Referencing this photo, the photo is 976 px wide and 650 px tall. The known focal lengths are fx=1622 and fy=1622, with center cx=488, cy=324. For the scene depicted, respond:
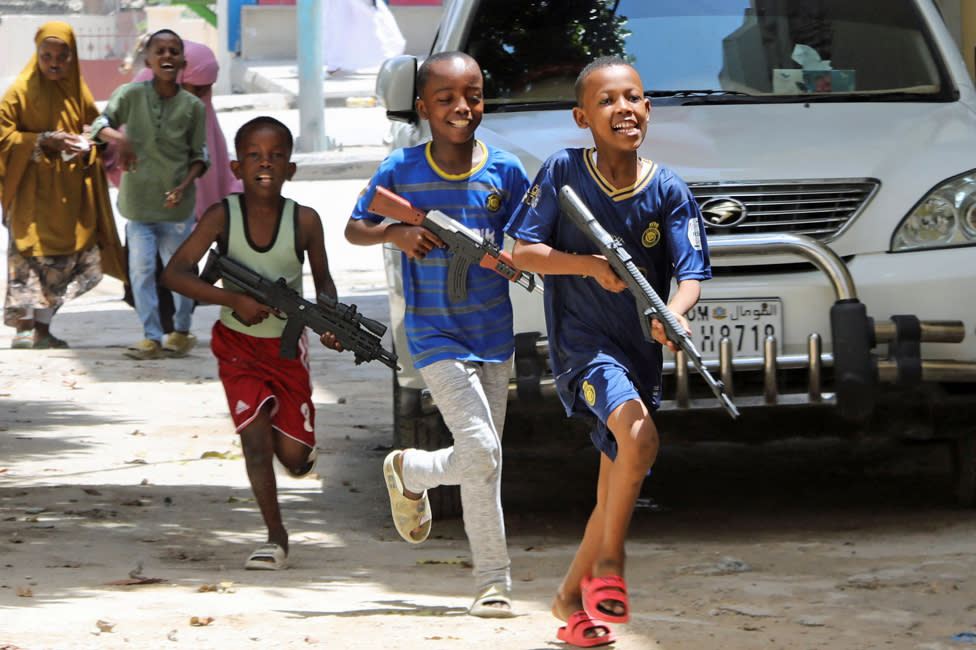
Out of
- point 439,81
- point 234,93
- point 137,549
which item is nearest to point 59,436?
point 137,549

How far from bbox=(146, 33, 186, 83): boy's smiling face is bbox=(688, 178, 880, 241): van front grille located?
513cm

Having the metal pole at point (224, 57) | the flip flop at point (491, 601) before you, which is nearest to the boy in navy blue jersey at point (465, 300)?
the flip flop at point (491, 601)

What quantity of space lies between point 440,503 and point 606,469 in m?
1.77

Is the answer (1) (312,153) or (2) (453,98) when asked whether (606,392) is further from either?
(1) (312,153)

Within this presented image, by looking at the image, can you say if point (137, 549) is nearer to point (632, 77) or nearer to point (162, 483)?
point (162, 483)

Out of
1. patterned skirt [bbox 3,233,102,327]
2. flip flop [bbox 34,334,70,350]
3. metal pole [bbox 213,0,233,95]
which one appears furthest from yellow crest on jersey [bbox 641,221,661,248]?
metal pole [bbox 213,0,233,95]

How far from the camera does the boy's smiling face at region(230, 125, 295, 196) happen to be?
525 cm

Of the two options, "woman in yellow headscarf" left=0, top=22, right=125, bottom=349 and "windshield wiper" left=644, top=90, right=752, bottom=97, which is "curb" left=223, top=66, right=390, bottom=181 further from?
"windshield wiper" left=644, top=90, right=752, bottom=97

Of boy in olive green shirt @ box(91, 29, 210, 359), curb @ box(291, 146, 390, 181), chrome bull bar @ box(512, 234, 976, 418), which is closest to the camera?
chrome bull bar @ box(512, 234, 976, 418)

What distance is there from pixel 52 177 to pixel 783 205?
6216 millimetres

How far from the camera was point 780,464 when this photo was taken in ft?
23.7

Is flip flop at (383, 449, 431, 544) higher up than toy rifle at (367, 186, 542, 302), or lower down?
lower down

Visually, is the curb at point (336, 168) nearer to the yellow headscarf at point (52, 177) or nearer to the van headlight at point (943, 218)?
the yellow headscarf at point (52, 177)

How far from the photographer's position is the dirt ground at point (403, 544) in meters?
4.44
